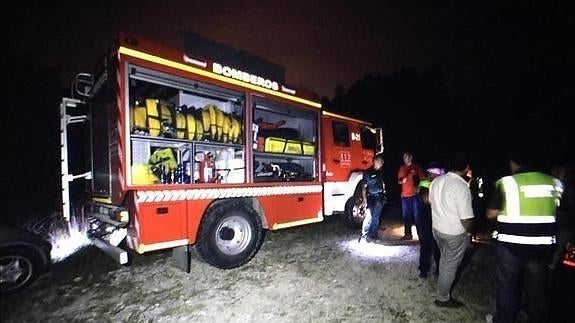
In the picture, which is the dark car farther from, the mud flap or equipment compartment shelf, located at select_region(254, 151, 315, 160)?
equipment compartment shelf, located at select_region(254, 151, 315, 160)

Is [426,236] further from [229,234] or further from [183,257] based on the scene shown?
[183,257]

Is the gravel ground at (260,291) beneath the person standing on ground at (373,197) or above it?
beneath

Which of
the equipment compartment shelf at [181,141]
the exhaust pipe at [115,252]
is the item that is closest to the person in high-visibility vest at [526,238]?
the equipment compartment shelf at [181,141]

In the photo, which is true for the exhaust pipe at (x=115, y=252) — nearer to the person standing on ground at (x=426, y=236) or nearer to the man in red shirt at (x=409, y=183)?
the person standing on ground at (x=426, y=236)

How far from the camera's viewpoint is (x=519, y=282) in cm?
319

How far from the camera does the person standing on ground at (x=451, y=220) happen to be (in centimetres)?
366

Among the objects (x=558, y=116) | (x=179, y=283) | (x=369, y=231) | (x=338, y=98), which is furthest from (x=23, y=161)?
(x=338, y=98)

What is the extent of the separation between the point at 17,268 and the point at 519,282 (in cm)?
602

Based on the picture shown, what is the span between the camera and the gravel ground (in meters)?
3.80

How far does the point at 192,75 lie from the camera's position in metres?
4.75

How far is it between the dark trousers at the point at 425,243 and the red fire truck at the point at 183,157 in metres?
2.14

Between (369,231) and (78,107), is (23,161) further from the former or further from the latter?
(369,231)

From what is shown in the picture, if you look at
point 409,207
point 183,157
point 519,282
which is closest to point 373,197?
point 409,207

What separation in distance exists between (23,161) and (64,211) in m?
8.66
